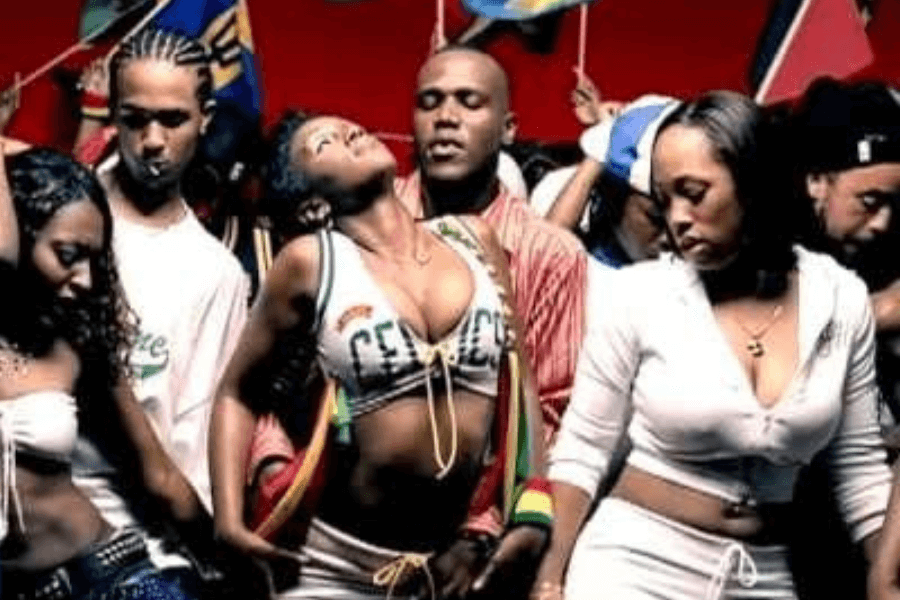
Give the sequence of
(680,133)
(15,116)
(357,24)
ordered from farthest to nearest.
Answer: (357,24), (15,116), (680,133)

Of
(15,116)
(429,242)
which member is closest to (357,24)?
(15,116)

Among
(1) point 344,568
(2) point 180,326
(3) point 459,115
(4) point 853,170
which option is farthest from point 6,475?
(4) point 853,170

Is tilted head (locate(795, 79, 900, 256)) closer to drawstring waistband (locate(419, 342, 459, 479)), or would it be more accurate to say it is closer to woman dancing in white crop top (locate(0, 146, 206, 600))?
drawstring waistband (locate(419, 342, 459, 479))

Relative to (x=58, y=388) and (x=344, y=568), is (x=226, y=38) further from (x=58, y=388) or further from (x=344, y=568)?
(x=344, y=568)

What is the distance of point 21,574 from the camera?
21.6 feet

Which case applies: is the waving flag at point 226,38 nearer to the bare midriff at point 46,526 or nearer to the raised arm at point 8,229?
the raised arm at point 8,229

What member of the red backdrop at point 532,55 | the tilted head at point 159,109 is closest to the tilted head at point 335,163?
the tilted head at point 159,109

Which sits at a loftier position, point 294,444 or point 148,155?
point 148,155

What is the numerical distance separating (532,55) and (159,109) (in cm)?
328

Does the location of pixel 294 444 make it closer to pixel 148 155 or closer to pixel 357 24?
pixel 148 155

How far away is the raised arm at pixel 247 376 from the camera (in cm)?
663

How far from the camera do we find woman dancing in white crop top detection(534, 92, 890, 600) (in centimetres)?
648

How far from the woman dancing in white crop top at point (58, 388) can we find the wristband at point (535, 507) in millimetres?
757

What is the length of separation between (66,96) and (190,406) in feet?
8.66
